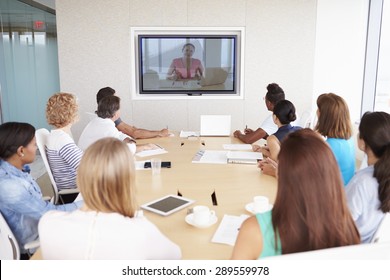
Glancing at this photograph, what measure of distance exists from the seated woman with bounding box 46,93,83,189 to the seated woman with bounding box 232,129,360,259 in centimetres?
177

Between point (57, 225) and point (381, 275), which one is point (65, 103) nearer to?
point (57, 225)

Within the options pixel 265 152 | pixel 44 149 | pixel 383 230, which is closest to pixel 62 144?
pixel 44 149

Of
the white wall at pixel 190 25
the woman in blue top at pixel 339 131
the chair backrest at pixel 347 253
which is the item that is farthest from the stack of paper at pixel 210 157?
the white wall at pixel 190 25

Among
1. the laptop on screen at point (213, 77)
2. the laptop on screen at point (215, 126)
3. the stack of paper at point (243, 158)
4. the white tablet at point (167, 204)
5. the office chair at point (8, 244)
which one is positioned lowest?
the office chair at point (8, 244)

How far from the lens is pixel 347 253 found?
3.25ft

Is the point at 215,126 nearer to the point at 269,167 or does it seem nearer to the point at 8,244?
the point at 269,167

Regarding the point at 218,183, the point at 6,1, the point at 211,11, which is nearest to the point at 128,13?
the point at 211,11

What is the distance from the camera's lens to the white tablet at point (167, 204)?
6.18 ft

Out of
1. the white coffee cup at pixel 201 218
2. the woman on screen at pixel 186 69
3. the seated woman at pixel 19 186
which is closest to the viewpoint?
the white coffee cup at pixel 201 218

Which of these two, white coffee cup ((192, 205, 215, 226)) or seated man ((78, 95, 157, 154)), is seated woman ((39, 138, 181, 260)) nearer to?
white coffee cup ((192, 205, 215, 226))

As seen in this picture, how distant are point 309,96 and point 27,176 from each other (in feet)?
13.9

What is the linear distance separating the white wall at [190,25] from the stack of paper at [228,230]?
3.62 m

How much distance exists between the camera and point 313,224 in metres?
1.17

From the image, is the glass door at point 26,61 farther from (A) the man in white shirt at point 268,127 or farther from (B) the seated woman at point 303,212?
A: (B) the seated woman at point 303,212
